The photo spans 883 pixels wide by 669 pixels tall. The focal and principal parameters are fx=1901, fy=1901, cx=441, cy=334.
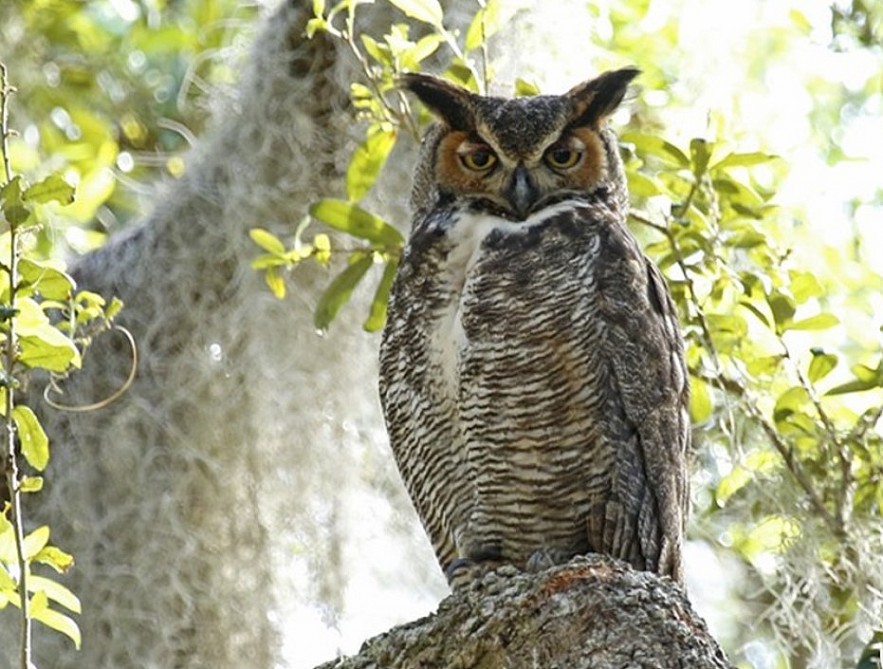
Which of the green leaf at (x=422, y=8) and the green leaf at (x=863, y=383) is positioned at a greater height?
the green leaf at (x=422, y=8)

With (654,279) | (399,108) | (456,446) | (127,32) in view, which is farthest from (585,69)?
(127,32)

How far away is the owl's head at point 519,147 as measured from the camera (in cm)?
299

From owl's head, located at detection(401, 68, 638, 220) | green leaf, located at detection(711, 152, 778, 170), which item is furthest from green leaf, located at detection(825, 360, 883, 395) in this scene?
owl's head, located at detection(401, 68, 638, 220)

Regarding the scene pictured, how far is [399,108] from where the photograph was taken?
3529mm

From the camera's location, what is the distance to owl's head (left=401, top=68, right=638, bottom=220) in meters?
2.99

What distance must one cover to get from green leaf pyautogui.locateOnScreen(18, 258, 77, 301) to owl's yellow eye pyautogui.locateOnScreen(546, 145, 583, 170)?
899 mm

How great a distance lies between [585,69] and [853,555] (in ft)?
3.70

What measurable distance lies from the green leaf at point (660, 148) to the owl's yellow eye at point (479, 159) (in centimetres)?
41

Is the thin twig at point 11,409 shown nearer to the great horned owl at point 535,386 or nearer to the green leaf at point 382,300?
the great horned owl at point 535,386

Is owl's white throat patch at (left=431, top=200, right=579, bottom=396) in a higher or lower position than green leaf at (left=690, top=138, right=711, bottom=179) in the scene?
lower

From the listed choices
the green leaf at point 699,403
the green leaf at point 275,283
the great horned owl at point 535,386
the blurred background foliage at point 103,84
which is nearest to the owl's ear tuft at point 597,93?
the great horned owl at point 535,386

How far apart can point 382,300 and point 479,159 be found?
47cm

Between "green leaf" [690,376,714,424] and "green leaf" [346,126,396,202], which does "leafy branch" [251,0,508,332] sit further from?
"green leaf" [690,376,714,424]

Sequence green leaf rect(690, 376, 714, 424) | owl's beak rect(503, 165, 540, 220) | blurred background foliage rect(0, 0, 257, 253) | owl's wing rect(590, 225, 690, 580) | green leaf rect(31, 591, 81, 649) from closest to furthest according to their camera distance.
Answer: green leaf rect(31, 591, 81, 649) < owl's wing rect(590, 225, 690, 580) < owl's beak rect(503, 165, 540, 220) < green leaf rect(690, 376, 714, 424) < blurred background foliage rect(0, 0, 257, 253)
